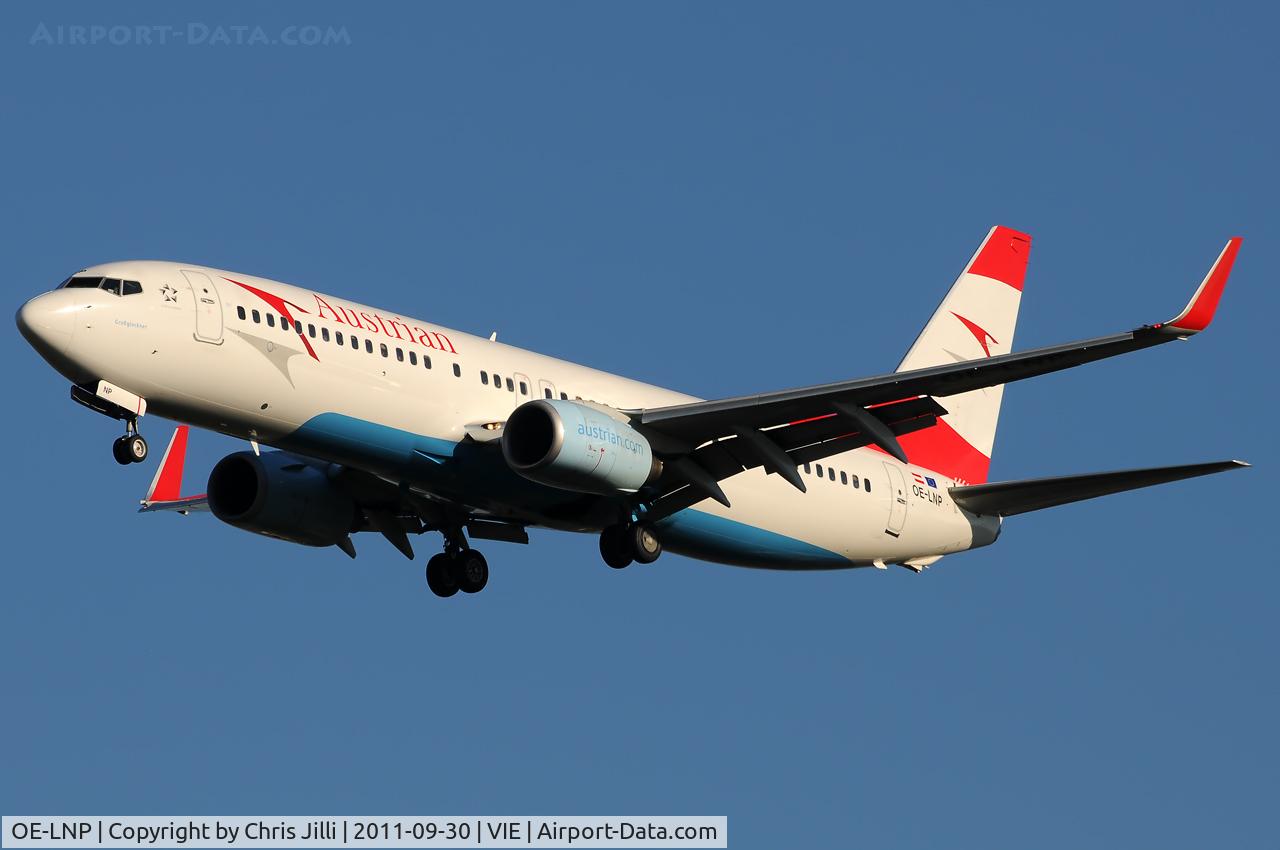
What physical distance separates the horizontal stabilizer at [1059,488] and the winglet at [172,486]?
57.7ft

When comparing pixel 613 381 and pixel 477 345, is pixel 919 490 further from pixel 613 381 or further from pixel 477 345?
pixel 477 345

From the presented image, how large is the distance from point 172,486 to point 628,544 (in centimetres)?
1196

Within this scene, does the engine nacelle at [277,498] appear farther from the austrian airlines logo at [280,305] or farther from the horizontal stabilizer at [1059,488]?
the horizontal stabilizer at [1059,488]

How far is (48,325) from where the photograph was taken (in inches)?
1294

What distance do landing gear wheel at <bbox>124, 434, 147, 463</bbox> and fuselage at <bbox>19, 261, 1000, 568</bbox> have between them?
0.70m

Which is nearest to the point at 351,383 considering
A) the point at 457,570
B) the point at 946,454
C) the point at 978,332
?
the point at 457,570

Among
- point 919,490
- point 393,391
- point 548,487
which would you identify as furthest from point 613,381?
point 919,490

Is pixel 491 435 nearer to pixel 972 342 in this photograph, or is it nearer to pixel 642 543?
pixel 642 543

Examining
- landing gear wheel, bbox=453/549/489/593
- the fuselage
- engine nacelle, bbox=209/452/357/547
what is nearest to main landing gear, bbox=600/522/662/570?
the fuselage

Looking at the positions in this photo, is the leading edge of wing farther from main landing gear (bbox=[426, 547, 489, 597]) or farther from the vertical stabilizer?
the vertical stabilizer

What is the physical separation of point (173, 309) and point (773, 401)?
36.3 ft

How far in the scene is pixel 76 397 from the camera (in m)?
33.7

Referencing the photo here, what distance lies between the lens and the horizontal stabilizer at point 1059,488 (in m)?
36.6

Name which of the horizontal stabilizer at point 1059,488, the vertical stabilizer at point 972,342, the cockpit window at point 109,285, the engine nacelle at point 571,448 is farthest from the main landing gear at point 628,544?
the cockpit window at point 109,285
